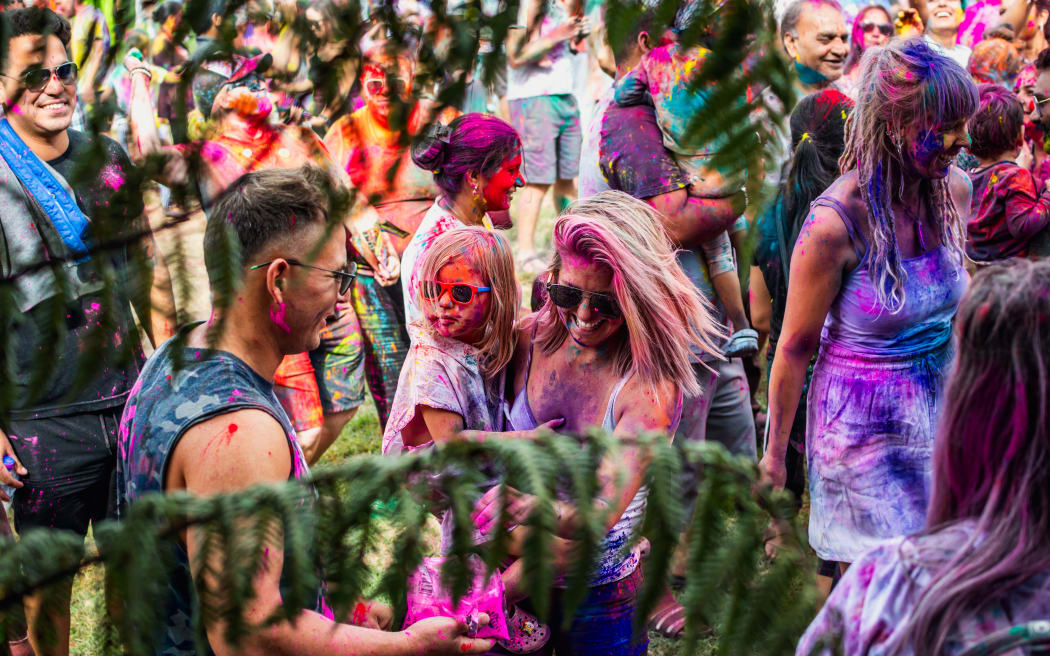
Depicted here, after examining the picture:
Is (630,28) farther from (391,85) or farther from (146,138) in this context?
(146,138)

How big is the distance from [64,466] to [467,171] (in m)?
1.77

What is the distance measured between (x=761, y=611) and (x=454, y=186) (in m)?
2.80

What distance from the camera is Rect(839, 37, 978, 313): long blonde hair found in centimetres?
277

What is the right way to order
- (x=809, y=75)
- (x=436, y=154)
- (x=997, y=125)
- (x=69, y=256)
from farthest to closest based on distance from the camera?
(x=809, y=75) → (x=997, y=125) → (x=436, y=154) → (x=69, y=256)

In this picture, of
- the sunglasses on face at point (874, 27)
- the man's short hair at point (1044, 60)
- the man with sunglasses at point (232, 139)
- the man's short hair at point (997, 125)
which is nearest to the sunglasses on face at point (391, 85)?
the man with sunglasses at point (232, 139)

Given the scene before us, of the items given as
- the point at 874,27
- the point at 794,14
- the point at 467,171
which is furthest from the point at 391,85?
the point at 874,27

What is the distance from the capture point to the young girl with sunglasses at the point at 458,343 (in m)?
2.77

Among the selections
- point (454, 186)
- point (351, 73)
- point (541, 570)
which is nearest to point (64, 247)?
point (351, 73)

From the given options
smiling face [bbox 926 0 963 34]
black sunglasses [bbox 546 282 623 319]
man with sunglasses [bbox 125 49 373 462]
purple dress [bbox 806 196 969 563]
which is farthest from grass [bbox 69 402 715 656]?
smiling face [bbox 926 0 963 34]

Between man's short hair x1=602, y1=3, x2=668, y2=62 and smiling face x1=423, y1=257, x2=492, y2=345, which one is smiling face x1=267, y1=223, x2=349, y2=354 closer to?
smiling face x1=423, y1=257, x2=492, y2=345

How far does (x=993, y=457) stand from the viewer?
1.42m

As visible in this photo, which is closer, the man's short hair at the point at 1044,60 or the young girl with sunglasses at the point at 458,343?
the young girl with sunglasses at the point at 458,343

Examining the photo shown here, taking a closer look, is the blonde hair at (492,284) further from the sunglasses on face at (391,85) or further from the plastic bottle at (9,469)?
the sunglasses on face at (391,85)

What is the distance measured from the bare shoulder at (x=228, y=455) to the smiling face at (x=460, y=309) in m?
1.04
